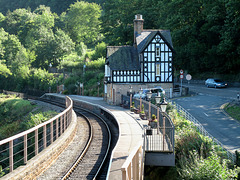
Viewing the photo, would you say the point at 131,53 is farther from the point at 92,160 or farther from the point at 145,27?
the point at 92,160

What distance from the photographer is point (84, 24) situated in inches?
3730

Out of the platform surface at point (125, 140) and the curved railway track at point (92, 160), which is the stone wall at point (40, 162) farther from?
the platform surface at point (125, 140)

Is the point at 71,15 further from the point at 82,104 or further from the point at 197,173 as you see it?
the point at 197,173

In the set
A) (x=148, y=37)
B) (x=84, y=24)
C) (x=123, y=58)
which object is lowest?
(x=123, y=58)

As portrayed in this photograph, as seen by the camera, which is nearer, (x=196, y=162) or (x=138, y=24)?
(x=196, y=162)

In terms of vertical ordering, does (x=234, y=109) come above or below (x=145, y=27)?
below

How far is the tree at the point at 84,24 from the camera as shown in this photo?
9312 centimetres

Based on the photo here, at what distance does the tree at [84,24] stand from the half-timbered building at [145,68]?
181ft

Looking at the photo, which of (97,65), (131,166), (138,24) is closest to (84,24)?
(97,65)

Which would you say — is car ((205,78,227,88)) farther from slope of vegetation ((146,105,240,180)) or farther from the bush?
the bush

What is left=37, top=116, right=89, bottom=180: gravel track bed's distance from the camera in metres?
12.8

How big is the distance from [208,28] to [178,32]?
4.52 m

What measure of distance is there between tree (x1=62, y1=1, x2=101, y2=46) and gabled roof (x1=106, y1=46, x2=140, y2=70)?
53732mm

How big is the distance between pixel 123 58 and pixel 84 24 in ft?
196
